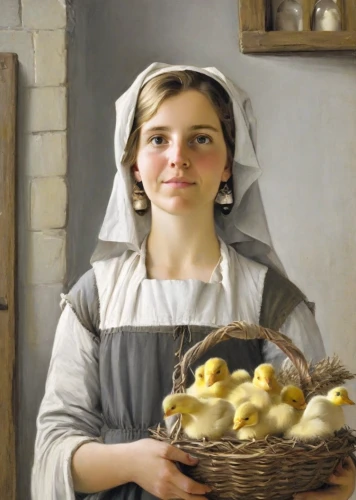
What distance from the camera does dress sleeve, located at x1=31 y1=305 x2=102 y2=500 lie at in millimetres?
1405

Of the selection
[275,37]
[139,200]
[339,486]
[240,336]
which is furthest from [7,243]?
[339,486]

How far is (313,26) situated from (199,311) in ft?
2.25

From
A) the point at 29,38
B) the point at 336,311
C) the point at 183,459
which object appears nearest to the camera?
the point at 183,459

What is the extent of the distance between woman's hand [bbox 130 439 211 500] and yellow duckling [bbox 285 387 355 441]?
163mm

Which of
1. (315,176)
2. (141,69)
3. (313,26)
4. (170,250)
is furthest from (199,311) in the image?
(313,26)

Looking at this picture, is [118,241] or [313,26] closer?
[118,241]

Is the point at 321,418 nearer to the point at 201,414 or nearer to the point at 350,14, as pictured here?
the point at 201,414

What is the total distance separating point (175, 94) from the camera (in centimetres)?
147

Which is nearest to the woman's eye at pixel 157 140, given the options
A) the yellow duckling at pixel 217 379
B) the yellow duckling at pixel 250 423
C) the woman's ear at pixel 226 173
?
the woman's ear at pixel 226 173

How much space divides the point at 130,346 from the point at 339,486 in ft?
1.46

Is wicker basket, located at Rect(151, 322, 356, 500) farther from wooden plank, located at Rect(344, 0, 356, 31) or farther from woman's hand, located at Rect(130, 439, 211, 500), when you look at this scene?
wooden plank, located at Rect(344, 0, 356, 31)

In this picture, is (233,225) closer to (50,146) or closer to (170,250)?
(170,250)

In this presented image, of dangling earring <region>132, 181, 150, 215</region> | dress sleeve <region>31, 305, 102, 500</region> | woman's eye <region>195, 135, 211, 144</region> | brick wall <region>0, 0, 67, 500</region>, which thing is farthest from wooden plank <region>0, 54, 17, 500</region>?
woman's eye <region>195, 135, 211, 144</region>

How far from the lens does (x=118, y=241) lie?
1.52 meters
